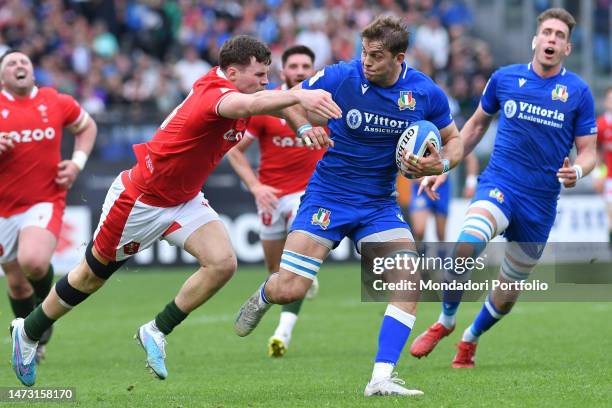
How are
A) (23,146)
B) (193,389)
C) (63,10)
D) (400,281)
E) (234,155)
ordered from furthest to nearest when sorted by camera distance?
(63,10) → (234,155) → (23,146) → (193,389) → (400,281)

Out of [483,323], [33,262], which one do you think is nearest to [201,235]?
[33,262]

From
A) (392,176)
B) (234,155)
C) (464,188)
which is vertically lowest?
(464,188)

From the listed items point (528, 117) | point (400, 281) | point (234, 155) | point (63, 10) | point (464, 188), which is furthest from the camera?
point (63, 10)

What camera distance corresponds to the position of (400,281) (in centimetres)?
812

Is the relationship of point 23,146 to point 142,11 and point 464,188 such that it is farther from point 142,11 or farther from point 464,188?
point 142,11

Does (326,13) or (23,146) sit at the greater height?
(23,146)

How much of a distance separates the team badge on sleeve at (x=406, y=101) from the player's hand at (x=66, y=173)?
3.90 metres

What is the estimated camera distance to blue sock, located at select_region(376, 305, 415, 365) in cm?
789

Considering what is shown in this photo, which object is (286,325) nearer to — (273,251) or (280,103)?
(273,251)

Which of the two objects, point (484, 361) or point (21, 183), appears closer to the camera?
point (484, 361)

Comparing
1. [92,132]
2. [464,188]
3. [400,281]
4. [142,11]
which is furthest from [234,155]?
[142,11]

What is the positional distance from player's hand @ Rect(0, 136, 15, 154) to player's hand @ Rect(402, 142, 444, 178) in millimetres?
4353

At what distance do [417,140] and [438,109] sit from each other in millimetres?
513

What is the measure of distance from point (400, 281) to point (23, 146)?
4.45 m
